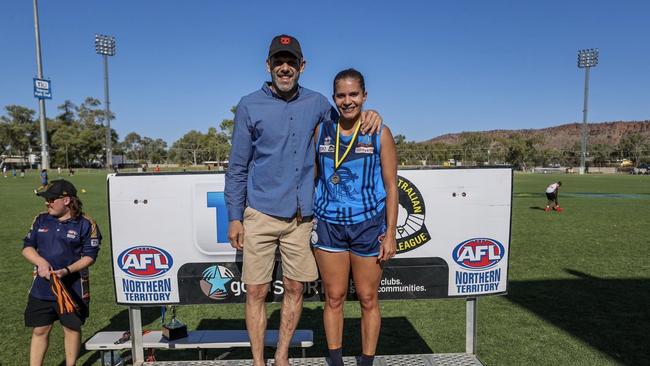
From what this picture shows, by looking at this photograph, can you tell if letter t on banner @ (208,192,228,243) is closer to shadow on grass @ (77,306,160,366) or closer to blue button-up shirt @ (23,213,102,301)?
blue button-up shirt @ (23,213,102,301)

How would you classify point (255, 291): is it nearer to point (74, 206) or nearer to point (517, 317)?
point (74, 206)

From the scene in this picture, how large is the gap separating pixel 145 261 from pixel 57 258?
0.66 metres

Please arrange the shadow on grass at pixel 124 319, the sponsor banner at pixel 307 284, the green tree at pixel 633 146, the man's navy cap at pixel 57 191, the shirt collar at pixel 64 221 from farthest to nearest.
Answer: the green tree at pixel 633 146 < the shadow on grass at pixel 124 319 < the sponsor banner at pixel 307 284 < the shirt collar at pixel 64 221 < the man's navy cap at pixel 57 191

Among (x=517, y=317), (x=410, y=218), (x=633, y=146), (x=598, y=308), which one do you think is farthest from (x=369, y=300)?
(x=633, y=146)

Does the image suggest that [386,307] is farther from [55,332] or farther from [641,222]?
[641,222]

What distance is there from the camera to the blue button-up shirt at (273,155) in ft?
9.21

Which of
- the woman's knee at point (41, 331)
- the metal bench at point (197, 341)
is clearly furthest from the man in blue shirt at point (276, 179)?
the woman's knee at point (41, 331)

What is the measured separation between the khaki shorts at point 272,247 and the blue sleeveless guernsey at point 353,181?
0.87ft

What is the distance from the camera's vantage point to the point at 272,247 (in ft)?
9.77

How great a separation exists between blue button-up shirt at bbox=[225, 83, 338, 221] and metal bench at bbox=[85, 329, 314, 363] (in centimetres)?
135

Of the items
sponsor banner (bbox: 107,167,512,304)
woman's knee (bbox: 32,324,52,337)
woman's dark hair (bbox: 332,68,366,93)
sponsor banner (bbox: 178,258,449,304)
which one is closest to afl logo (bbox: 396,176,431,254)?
sponsor banner (bbox: 107,167,512,304)

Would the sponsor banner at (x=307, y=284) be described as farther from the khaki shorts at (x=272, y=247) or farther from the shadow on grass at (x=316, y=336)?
the shadow on grass at (x=316, y=336)

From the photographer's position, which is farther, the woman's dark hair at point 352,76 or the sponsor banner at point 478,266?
the sponsor banner at point 478,266

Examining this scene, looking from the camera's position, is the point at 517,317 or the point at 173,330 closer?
the point at 173,330
